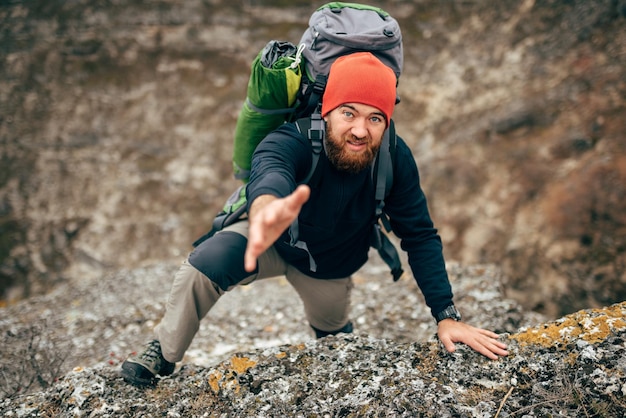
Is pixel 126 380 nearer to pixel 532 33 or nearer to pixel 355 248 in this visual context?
pixel 355 248

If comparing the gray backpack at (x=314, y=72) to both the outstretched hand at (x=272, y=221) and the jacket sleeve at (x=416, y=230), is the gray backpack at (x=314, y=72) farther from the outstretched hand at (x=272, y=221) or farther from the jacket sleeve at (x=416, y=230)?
the outstretched hand at (x=272, y=221)

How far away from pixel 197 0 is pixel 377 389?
35.7 metres

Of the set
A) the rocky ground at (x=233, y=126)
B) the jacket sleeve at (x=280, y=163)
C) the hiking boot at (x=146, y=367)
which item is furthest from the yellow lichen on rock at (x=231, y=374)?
the rocky ground at (x=233, y=126)

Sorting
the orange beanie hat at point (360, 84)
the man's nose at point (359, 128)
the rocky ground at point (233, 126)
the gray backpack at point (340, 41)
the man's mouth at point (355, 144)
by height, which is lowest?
the rocky ground at point (233, 126)

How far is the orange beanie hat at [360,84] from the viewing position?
12.7ft

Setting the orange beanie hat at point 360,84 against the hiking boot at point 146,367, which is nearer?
the orange beanie hat at point 360,84

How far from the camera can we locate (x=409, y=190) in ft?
14.6

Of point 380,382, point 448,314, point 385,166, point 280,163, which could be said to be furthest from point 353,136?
point 380,382

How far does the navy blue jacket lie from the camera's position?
4.02 meters

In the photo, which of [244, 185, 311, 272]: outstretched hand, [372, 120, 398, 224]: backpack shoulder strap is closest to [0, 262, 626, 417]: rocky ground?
[372, 120, 398, 224]: backpack shoulder strap

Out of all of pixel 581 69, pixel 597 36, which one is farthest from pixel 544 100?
pixel 597 36

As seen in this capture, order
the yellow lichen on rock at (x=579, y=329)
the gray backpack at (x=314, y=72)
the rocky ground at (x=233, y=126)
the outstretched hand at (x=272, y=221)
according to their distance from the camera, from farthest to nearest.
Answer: the rocky ground at (x=233, y=126), the gray backpack at (x=314, y=72), the yellow lichen on rock at (x=579, y=329), the outstretched hand at (x=272, y=221)

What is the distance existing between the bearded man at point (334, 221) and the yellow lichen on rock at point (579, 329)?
1.32ft

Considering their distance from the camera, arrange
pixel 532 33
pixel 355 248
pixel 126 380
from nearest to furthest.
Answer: pixel 126 380 < pixel 355 248 < pixel 532 33
